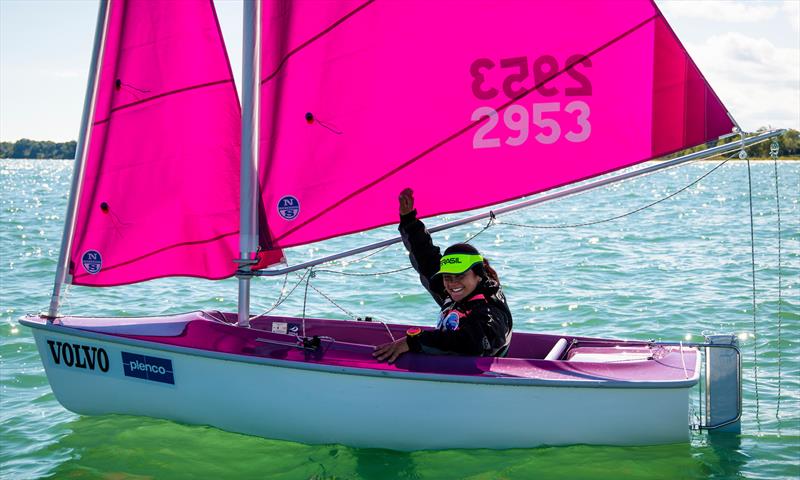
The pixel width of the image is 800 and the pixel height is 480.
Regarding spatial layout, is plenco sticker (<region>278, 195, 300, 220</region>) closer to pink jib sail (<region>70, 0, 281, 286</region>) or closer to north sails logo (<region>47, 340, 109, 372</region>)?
pink jib sail (<region>70, 0, 281, 286</region>)

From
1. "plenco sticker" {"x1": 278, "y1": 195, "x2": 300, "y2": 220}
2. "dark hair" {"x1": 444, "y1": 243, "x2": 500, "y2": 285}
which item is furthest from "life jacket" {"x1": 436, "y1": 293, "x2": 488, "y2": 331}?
"plenco sticker" {"x1": 278, "y1": 195, "x2": 300, "y2": 220}

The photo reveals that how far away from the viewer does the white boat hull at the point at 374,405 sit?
430 centimetres

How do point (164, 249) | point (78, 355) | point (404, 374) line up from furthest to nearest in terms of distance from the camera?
point (164, 249) → point (78, 355) → point (404, 374)

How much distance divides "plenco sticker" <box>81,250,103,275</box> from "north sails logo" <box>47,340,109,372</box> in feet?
1.52

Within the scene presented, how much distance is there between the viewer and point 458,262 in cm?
448

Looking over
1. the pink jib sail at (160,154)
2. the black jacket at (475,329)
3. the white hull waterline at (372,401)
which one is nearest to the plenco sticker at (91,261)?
the pink jib sail at (160,154)

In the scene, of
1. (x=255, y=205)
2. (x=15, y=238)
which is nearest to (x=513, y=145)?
(x=255, y=205)

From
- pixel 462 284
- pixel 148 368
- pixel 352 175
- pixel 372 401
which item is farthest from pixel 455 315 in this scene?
pixel 148 368

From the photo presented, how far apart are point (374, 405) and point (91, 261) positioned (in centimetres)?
200

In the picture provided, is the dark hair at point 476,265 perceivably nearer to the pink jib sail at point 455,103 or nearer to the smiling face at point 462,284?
the smiling face at point 462,284

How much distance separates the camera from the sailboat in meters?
4.39

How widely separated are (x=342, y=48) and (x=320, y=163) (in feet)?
2.09

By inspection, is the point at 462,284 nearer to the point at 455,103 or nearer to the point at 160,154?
the point at 455,103

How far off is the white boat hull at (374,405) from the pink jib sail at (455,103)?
2.72ft
